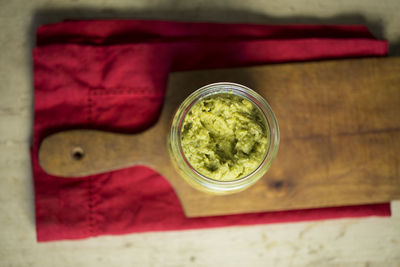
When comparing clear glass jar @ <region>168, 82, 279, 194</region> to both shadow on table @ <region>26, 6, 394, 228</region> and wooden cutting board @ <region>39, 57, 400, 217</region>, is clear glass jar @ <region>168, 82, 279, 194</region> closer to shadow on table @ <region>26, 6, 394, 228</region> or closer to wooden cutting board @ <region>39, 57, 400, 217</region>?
wooden cutting board @ <region>39, 57, 400, 217</region>

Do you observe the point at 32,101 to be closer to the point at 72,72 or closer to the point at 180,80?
the point at 72,72

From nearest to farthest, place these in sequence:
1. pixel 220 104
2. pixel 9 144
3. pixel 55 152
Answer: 1. pixel 220 104
2. pixel 55 152
3. pixel 9 144

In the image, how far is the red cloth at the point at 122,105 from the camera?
96cm

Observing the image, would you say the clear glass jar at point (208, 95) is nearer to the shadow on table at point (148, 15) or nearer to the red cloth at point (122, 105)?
the red cloth at point (122, 105)

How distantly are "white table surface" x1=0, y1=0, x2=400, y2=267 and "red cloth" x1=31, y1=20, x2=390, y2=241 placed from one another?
0.26ft

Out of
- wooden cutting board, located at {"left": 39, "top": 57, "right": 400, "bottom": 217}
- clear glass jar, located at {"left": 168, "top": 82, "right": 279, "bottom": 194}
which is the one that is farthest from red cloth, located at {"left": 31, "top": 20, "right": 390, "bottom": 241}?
clear glass jar, located at {"left": 168, "top": 82, "right": 279, "bottom": 194}

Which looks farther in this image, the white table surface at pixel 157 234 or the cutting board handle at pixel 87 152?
the white table surface at pixel 157 234

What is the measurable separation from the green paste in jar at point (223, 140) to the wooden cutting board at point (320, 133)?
16 cm

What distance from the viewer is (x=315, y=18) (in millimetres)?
1061

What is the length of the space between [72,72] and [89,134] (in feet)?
0.73

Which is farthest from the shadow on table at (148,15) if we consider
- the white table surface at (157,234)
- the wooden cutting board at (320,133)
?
the wooden cutting board at (320,133)

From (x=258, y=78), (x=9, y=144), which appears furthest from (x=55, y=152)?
(x=258, y=78)

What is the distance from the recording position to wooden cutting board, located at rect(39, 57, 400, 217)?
3.03 ft

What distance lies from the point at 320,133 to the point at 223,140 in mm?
344
